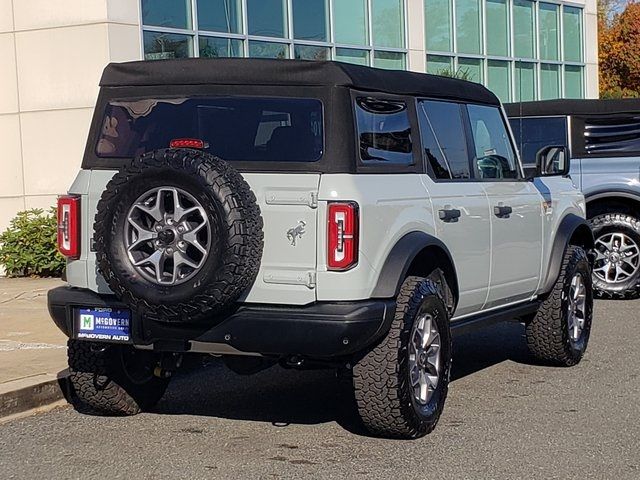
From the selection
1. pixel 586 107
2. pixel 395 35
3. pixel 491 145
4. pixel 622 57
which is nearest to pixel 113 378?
pixel 491 145

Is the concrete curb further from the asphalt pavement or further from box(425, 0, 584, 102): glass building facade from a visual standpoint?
box(425, 0, 584, 102): glass building facade

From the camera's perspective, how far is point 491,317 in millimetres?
7629

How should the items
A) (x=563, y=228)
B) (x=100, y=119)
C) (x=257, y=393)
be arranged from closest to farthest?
(x=100, y=119), (x=257, y=393), (x=563, y=228)

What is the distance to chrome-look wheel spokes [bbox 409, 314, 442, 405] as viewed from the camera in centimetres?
644

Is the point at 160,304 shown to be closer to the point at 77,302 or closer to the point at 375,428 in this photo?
the point at 77,302

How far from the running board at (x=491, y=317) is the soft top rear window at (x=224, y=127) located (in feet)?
5.53

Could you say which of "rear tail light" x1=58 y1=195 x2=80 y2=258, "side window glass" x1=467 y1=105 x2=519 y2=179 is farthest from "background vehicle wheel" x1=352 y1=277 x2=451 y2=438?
"rear tail light" x1=58 y1=195 x2=80 y2=258

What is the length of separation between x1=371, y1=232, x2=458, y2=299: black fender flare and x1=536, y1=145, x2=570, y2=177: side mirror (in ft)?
6.83

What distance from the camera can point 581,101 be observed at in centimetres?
1259

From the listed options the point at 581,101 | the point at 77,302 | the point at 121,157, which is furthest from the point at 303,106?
the point at 581,101

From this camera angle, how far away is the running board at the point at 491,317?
725 cm

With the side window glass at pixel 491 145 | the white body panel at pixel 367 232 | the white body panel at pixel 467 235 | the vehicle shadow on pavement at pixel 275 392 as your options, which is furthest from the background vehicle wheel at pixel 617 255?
the white body panel at pixel 467 235

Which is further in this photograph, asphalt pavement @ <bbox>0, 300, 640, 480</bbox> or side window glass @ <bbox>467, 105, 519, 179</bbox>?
side window glass @ <bbox>467, 105, 519, 179</bbox>

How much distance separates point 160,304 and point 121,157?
109cm
